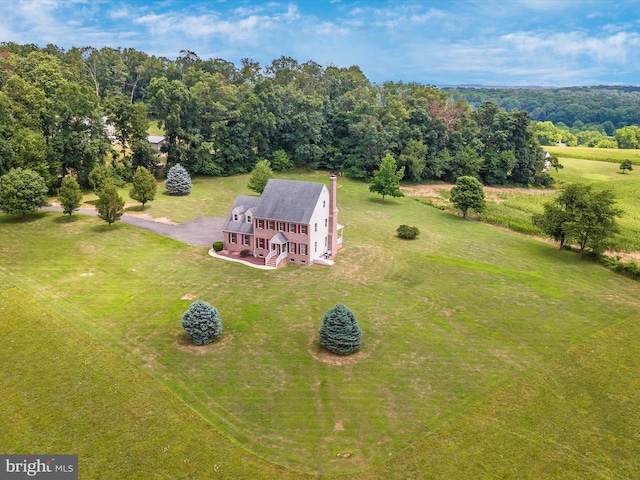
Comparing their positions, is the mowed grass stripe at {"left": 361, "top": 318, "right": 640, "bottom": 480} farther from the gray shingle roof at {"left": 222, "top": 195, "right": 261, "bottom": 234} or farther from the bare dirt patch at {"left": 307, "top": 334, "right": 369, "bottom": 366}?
Result: the gray shingle roof at {"left": 222, "top": 195, "right": 261, "bottom": 234}

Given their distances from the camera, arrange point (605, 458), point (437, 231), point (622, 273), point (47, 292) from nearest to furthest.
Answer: point (605, 458), point (47, 292), point (622, 273), point (437, 231)

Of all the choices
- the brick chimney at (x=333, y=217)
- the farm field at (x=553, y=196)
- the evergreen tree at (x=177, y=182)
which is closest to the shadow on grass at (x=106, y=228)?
the evergreen tree at (x=177, y=182)

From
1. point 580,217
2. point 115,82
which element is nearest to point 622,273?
point 580,217

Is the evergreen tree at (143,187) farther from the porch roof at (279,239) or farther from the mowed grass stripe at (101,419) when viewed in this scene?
the mowed grass stripe at (101,419)

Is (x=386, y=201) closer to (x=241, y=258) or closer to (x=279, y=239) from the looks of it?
(x=279, y=239)

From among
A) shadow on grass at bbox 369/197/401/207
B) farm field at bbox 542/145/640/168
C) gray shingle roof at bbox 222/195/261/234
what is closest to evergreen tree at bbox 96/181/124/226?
gray shingle roof at bbox 222/195/261/234

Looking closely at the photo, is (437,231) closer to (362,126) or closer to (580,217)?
(580,217)
